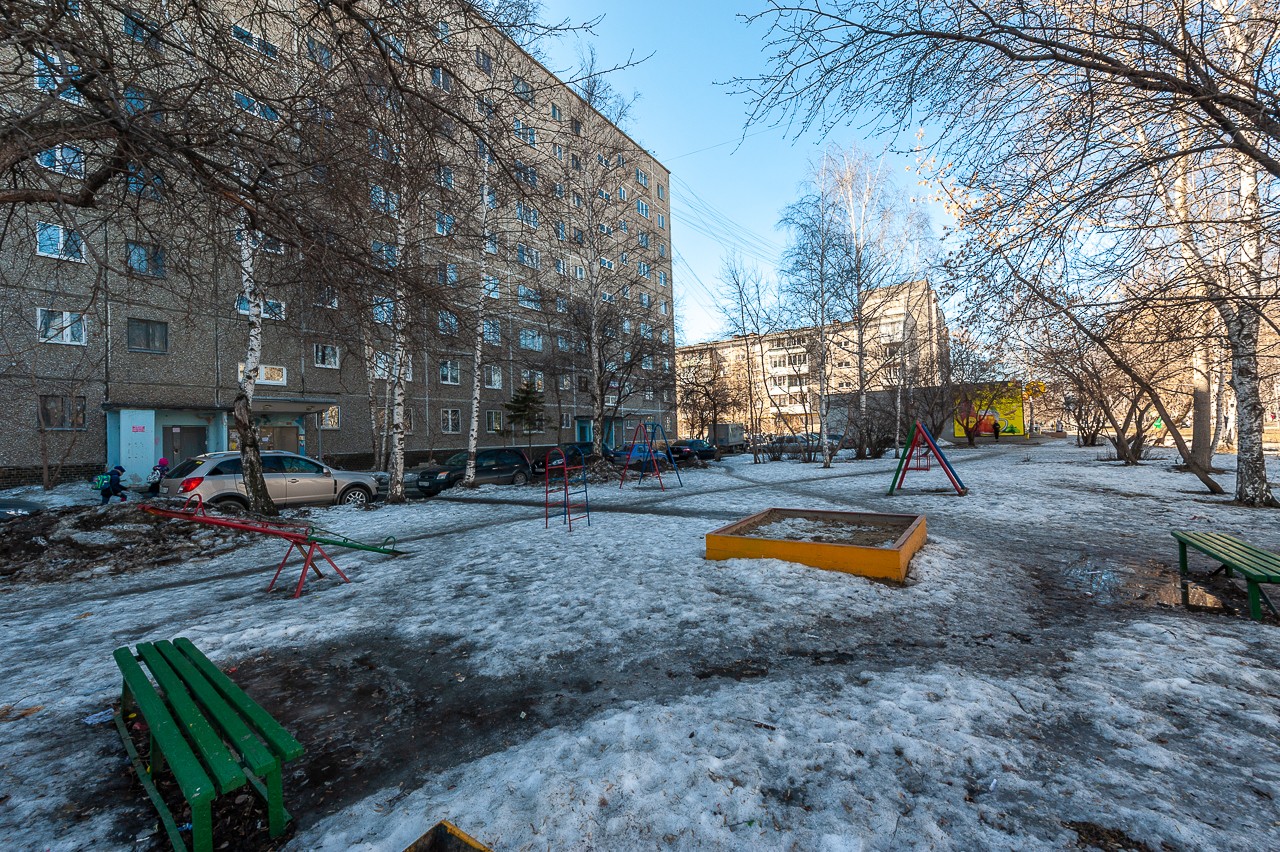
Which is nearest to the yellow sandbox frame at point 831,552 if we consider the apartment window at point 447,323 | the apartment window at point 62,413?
the apartment window at point 447,323

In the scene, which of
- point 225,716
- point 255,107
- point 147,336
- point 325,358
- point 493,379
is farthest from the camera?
point 493,379

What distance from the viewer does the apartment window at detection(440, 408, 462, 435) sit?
98.9 ft

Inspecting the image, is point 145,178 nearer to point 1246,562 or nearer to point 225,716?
→ point 225,716

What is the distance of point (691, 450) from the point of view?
2944 centimetres

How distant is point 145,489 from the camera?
48.5 ft

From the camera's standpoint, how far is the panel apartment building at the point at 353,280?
4.36 meters

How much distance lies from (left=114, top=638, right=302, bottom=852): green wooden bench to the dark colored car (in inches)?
1021

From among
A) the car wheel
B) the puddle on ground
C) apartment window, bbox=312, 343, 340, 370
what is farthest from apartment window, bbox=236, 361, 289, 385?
the puddle on ground

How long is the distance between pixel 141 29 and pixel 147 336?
867 inches

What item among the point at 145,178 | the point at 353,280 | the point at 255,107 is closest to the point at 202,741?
the point at 145,178

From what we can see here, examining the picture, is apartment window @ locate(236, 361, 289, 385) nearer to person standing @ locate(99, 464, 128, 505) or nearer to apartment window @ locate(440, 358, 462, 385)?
apartment window @ locate(440, 358, 462, 385)

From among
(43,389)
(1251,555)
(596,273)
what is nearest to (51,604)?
(1251,555)

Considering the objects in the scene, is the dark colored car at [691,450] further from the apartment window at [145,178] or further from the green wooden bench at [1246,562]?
the apartment window at [145,178]

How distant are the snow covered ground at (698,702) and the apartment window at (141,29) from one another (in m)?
4.15
